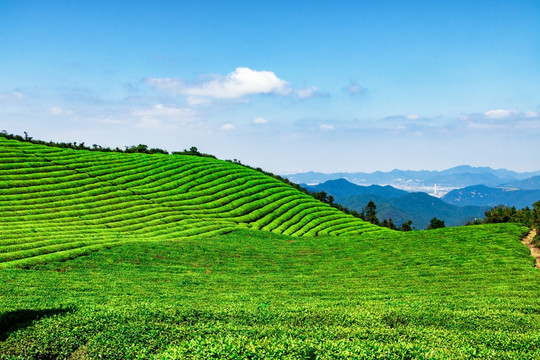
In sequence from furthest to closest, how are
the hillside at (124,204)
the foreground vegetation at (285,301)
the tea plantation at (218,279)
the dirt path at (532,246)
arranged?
the hillside at (124,204) → the dirt path at (532,246) → the tea plantation at (218,279) → the foreground vegetation at (285,301)

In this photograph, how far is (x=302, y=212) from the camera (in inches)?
3524

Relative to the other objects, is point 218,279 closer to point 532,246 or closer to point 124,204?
point 532,246

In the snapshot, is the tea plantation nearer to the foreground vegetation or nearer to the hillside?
the foreground vegetation

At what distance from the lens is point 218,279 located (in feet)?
103

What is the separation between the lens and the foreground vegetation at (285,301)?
503 inches

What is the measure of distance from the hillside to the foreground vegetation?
9.14m

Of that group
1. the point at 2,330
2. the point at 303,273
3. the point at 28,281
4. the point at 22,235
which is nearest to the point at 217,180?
the point at 22,235

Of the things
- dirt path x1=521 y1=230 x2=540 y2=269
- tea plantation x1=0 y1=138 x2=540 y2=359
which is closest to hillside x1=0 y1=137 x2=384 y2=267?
tea plantation x1=0 y1=138 x2=540 y2=359

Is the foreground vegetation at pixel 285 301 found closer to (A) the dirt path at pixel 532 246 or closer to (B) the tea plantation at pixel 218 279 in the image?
(B) the tea plantation at pixel 218 279

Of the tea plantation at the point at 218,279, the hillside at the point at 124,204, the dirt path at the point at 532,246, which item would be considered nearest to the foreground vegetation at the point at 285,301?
the tea plantation at the point at 218,279

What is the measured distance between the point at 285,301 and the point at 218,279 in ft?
36.4

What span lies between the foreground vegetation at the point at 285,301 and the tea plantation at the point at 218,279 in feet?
0.30

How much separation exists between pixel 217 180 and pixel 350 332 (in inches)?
3243

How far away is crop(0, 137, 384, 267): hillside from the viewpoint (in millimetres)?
44034
